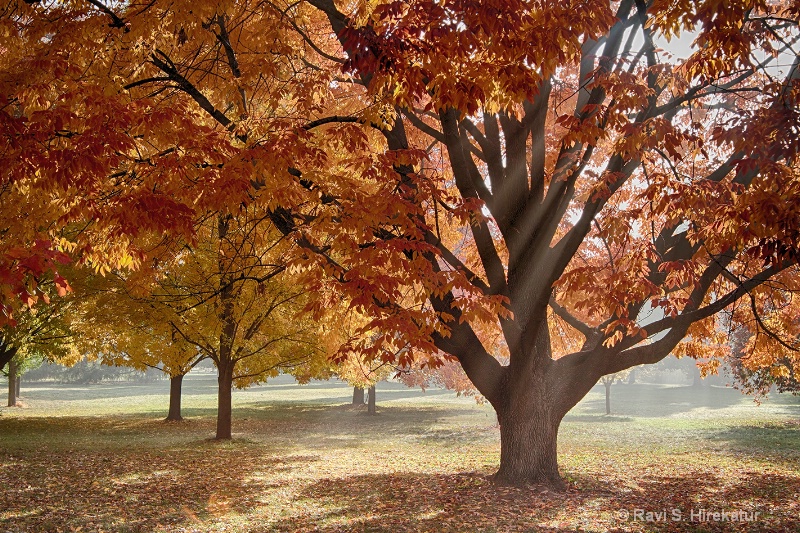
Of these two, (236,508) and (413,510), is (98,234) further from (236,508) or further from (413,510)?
(413,510)

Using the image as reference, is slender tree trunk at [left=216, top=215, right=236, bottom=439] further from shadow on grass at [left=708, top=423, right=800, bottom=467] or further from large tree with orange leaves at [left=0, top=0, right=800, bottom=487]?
shadow on grass at [left=708, top=423, right=800, bottom=467]

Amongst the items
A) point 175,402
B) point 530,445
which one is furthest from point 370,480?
point 175,402

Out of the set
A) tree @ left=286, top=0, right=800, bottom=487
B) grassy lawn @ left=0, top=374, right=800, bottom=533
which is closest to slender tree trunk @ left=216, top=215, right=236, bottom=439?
grassy lawn @ left=0, top=374, right=800, bottom=533

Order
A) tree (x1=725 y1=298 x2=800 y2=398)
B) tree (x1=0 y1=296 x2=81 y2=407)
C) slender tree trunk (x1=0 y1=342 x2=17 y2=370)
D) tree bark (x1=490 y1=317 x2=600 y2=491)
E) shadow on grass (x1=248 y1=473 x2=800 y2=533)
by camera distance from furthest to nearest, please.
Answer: slender tree trunk (x1=0 y1=342 x2=17 y2=370) < tree (x1=0 y1=296 x2=81 y2=407) < tree (x1=725 y1=298 x2=800 y2=398) < tree bark (x1=490 y1=317 x2=600 y2=491) < shadow on grass (x1=248 y1=473 x2=800 y2=533)

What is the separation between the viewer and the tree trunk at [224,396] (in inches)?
701

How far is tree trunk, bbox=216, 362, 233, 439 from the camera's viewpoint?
17.8 metres

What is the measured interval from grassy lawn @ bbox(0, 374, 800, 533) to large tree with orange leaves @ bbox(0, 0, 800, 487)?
5.83 ft

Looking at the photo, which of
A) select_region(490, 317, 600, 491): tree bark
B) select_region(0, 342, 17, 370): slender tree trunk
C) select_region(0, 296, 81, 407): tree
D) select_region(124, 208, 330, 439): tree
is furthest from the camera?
select_region(0, 342, 17, 370): slender tree trunk

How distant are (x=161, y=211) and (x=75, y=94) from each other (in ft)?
5.61

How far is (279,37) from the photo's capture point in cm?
914

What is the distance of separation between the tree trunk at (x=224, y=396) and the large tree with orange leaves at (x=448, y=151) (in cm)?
792

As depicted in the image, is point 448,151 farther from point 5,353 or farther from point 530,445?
point 5,353

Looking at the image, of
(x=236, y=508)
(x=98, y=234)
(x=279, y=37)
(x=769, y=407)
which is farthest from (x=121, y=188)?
(x=769, y=407)

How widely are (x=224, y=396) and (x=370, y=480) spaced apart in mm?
7898
